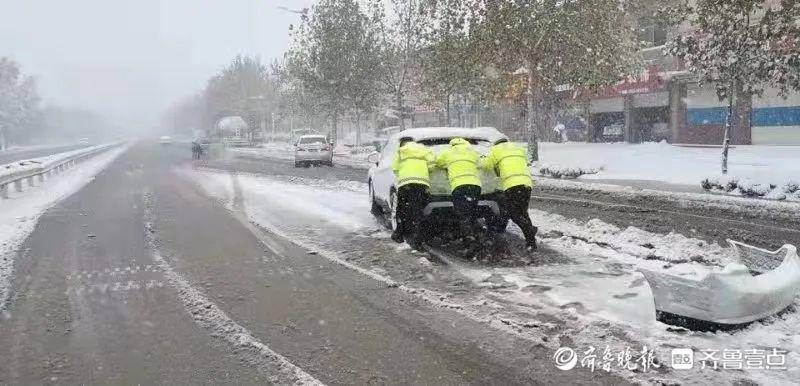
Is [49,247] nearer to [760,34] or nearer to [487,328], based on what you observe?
[487,328]

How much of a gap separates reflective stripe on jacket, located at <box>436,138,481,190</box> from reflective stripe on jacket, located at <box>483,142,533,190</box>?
29 centimetres

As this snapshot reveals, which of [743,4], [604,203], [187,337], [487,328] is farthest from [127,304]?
[743,4]

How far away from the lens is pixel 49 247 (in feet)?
30.3

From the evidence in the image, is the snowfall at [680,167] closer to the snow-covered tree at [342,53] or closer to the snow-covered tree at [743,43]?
the snow-covered tree at [743,43]

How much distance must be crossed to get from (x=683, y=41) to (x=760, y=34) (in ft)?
7.27

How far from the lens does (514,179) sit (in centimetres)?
768

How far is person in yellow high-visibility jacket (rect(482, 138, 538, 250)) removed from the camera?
771cm

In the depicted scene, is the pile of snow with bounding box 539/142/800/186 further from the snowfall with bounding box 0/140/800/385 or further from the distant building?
the snowfall with bounding box 0/140/800/385

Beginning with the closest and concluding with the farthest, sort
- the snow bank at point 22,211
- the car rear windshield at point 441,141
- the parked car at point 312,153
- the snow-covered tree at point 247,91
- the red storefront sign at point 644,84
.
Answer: the snow bank at point 22,211
the car rear windshield at point 441,141
the parked car at point 312,153
the red storefront sign at point 644,84
the snow-covered tree at point 247,91

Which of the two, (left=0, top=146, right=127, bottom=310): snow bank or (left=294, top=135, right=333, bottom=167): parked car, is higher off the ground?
(left=294, top=135, right=333, bottom=167): parked car

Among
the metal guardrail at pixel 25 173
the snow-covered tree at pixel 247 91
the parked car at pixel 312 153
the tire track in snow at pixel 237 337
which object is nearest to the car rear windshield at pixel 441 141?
the tire track in snow at pixel 237 337

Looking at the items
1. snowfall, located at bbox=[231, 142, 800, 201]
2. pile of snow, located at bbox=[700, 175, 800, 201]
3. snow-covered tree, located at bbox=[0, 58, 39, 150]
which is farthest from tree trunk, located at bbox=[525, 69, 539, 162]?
snow-covered tree, located at bbox=[0, 58, 39, 150]

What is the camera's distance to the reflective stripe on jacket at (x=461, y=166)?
7684 millimetres

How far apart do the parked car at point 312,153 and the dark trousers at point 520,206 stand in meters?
21.4
